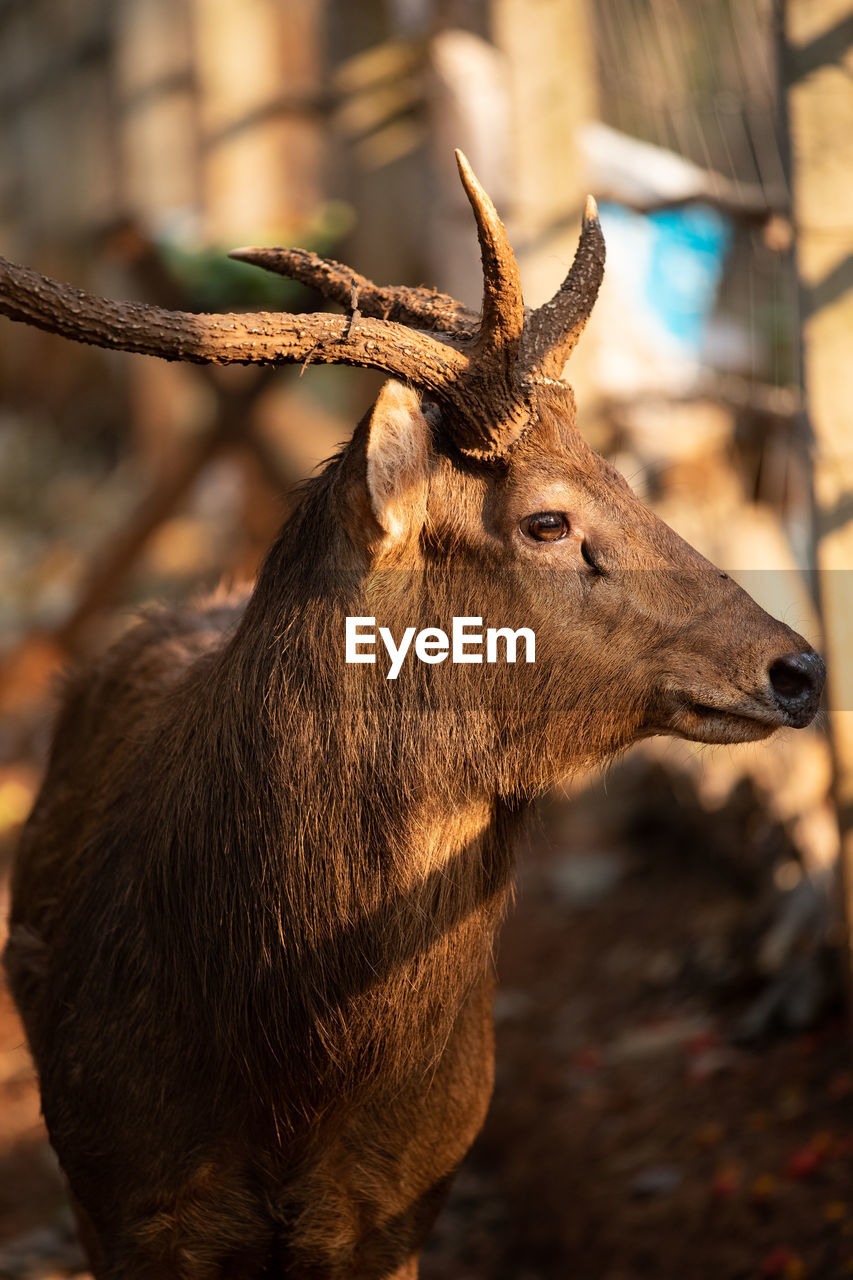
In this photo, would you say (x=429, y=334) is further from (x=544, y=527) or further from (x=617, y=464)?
(x=617, y=464)

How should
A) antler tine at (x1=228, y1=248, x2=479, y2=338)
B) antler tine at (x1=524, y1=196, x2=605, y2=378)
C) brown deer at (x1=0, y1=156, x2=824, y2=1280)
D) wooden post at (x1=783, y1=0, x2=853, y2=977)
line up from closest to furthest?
brown deer at (x1=0, y1=156, x2=824, y2=1280) → antler tine at (x1=524, y1=196, x2=605, y2=378) → antler tine at (x1=228, y1=248, x2=479, y2=338) → wooden post at (x1=783, y1=0, x2=853, y2=977)

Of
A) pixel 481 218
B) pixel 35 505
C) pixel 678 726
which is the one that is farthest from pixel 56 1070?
pixel 35 505

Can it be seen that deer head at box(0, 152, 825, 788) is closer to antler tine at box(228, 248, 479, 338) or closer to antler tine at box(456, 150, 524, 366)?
antler tine at box(456, 150, 524, 366)

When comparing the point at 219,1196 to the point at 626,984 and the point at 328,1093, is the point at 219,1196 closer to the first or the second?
the point at 328,1093

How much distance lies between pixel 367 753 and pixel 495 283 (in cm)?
103

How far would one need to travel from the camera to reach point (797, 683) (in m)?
2.78

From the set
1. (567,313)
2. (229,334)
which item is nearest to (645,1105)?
(567,313)

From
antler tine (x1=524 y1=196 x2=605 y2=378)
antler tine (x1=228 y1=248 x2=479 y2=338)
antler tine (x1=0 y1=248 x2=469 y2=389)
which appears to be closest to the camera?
antler tine (x1=0 y1=248 x2=469 y2=389)

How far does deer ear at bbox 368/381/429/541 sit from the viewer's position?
2.70 metres

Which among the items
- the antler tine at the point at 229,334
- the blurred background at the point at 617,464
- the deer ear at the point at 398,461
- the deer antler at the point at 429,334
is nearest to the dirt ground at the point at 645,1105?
the blurred background at the point at 617,464

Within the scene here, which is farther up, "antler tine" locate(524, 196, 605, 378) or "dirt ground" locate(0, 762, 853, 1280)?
"antler tine" locate(524, 196, 605, 378)

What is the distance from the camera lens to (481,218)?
277cm

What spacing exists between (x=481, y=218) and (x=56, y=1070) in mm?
2228

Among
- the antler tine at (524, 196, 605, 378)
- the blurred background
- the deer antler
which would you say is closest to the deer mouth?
the blurred background
